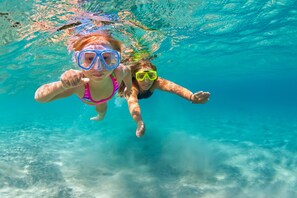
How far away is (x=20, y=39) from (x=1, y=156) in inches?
255

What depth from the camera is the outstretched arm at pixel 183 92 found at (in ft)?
20.9

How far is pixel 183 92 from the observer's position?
7.39 m

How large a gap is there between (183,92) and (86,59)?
3620mm

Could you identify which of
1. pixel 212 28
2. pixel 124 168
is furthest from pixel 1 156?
pixel 212 28

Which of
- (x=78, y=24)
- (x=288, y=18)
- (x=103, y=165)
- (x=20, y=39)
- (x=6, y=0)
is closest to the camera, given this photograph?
(x=6, y=0)

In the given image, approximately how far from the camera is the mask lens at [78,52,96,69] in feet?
14.5

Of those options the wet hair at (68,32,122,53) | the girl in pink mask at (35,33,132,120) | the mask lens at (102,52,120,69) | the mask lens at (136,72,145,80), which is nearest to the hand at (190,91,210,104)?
the girl in pink mask at (35,33,132,120)

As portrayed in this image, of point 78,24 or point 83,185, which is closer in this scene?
point 83,185

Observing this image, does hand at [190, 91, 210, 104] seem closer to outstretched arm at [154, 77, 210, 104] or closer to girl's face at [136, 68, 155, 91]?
outstretched arm at [154, 77, 210, 104]

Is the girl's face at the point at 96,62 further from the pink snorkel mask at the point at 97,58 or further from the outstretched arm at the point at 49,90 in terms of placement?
the outstretched arm at the point at 49,90

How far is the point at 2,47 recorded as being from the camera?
16156 mm

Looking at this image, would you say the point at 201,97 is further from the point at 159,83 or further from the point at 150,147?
the point at 150,147

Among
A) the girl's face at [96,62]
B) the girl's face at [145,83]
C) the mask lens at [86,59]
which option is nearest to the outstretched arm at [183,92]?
the girl's face at [145,83]

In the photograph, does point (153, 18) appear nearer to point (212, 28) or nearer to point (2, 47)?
point (212, 28)
